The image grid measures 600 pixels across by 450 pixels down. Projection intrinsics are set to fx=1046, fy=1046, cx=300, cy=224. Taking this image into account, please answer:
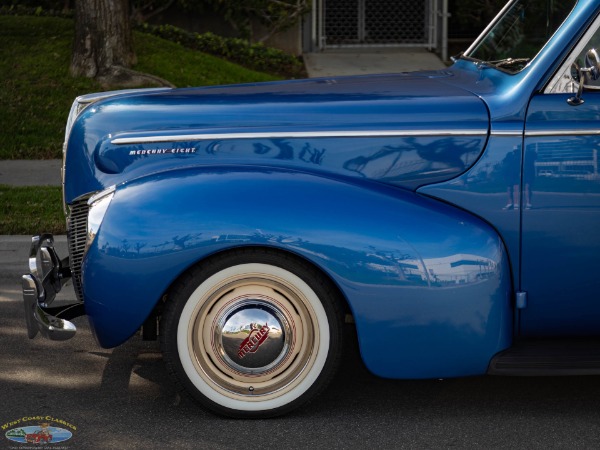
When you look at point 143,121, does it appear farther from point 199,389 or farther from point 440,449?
point 440,449

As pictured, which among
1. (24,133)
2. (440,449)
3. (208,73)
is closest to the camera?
(440,449)

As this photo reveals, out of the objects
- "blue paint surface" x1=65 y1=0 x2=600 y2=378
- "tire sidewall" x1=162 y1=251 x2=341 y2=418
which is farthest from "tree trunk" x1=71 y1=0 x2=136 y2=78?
"tire sidewall" x1=162 y1=251 x2=341 y2=418

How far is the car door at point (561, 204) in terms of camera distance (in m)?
4.08

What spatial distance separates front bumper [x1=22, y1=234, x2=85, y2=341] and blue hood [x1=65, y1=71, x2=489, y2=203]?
43cm

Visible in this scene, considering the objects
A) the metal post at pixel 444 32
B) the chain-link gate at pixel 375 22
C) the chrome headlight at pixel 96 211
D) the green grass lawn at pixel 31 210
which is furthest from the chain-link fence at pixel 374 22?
the chrome headlight at pixel 96 211

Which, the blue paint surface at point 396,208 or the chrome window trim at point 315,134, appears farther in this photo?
the chrome window trim at point 315,134

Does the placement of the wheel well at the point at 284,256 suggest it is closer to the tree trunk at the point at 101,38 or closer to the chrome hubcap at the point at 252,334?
the chrome hubcap at the point at 252,334

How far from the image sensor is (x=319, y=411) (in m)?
4.29

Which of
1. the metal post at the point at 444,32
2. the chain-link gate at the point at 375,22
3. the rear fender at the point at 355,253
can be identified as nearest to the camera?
the rear fender at the point at 355,253

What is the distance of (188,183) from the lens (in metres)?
4.07

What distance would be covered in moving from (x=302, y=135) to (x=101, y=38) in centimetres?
745

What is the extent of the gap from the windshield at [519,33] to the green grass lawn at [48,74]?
18.7ft

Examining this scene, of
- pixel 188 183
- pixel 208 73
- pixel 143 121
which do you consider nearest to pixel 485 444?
pixel 188 183

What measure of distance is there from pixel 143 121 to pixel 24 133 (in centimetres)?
622
